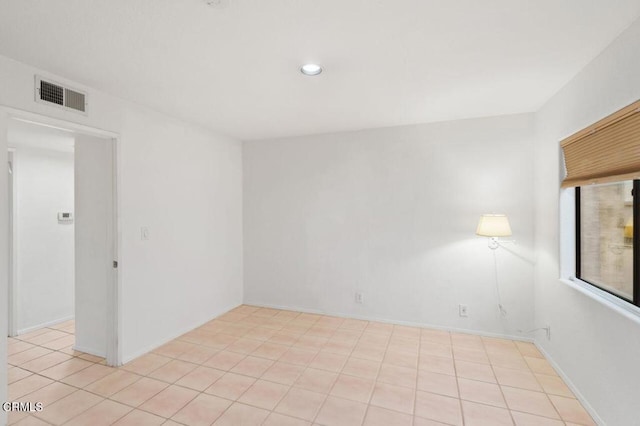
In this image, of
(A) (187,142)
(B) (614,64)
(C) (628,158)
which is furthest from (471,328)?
(A) (187,142)

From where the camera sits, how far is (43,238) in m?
3.86

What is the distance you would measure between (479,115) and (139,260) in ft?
13.0

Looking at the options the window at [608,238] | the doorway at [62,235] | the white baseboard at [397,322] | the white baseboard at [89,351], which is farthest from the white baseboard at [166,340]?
the window at [608,238]

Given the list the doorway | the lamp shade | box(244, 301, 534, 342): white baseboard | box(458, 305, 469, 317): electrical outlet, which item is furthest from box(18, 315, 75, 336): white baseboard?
the lamp shade

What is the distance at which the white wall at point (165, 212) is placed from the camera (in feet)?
8.67

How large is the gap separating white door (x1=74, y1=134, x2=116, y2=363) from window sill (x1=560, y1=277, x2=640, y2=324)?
3880 mm

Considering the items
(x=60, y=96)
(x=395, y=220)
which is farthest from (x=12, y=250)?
(x=395, y=220)

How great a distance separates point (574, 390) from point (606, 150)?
184 centimetres

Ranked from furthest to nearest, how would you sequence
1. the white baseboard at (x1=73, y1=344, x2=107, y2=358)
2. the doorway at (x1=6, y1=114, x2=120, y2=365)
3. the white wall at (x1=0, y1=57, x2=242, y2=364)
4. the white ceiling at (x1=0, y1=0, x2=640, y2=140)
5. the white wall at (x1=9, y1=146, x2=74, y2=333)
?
the white wall at (x1=9, y1=146, x2=74, y2=333) < the white baseboard at (x1=73, y1=344, x2=107, y2=358) < the doorway at (x1=6, y1=114, x2=120, y2=365) < the white wall at (x1=0, y1=57, x2=242, y2=364) < the white ceiling at (x1=0, y1=0, x2=640, y2=140)

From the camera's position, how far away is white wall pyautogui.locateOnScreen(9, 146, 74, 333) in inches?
143

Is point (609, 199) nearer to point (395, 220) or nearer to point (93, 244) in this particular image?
point (395, 220)

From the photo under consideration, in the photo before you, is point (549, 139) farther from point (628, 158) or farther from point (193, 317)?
point (193, 317)

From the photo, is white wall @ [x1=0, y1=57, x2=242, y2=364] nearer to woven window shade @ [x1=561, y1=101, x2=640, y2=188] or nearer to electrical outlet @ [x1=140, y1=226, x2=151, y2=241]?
electrical outlet @ [x1=140, y1=226, x2=151, y2=241]

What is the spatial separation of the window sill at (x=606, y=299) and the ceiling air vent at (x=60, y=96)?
4.10 m
